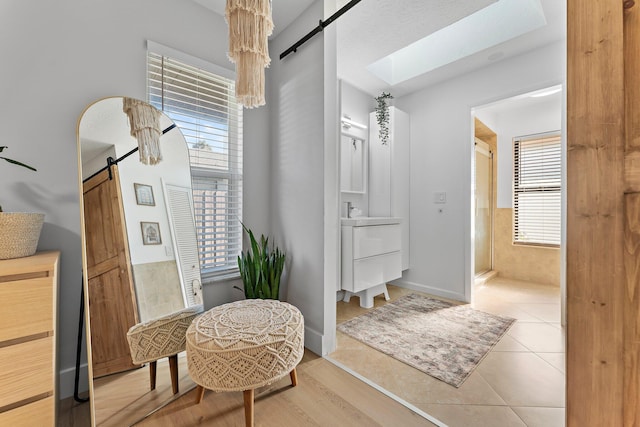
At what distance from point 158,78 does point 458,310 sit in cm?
332

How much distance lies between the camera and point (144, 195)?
1.45 meters

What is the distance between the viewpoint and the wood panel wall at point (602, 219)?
706 millimetres

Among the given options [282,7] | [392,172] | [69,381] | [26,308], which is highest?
[282,7]

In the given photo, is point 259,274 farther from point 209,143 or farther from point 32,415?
point 32,415

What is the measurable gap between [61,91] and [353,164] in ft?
8.37

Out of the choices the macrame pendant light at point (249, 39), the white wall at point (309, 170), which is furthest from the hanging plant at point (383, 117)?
the macrame pendant light at point (249, 39)

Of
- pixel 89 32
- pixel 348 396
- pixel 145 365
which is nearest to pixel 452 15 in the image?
pixel 89 32

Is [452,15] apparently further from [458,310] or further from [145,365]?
[145,365]

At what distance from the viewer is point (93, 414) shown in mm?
1133

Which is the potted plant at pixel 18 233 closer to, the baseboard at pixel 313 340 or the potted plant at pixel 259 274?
the potted plant at pixel 259 274

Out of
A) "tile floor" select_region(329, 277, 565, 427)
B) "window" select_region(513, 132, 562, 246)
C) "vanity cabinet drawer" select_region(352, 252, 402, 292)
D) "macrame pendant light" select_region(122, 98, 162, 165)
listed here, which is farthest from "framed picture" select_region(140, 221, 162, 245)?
"window" select_region(513, 132, 562, 246)

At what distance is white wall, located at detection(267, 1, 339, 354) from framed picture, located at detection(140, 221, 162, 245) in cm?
92

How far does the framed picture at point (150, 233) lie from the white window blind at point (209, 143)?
14.7 inches

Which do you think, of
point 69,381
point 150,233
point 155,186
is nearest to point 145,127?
point 155,186
